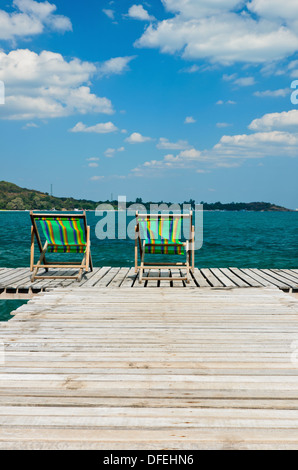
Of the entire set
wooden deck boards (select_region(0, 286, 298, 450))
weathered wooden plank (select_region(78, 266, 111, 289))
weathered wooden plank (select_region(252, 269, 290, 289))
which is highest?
wooden deck boards (select_region(0, 286, 298, 450))

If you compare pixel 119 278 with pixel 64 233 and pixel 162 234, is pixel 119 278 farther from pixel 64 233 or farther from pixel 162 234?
pixel 64 233

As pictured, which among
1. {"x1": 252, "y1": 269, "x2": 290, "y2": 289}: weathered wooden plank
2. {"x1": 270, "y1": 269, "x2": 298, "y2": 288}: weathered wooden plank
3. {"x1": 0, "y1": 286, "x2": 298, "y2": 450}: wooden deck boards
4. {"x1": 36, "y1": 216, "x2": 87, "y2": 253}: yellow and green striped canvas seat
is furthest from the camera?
{"x1": 36, "y1": 216, "x2": 87, "y2": 253}: yellow and green striped canvas seat

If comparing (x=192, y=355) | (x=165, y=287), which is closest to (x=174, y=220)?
(x=165, y=287)

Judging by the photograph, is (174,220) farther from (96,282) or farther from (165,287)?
(96,282)

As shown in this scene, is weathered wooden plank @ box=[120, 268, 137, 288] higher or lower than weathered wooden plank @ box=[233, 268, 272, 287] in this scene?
lower

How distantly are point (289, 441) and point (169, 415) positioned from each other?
1.88ft

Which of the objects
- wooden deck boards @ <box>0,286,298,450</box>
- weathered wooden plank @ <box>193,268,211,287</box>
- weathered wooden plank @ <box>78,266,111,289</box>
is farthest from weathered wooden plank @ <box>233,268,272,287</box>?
weathered wooden plank @ <box>78,266,111,289</box>

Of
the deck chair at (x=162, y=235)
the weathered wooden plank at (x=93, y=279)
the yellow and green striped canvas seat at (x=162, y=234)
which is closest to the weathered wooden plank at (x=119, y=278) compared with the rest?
the weathered wooden plank at (x=93, y=279)

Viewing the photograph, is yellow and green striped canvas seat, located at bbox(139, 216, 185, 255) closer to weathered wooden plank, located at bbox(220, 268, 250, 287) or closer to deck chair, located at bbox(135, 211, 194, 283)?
deck chair, located at bbox(135, 211, 194, 283)

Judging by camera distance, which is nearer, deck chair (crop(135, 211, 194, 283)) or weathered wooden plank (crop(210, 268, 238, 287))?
weathered wooden plank (crop(210, 268, 238, 287))

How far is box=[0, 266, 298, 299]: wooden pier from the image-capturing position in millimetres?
5473

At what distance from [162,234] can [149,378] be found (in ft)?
12.3

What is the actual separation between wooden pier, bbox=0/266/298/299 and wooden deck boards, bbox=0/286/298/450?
→ 4.81 ft
